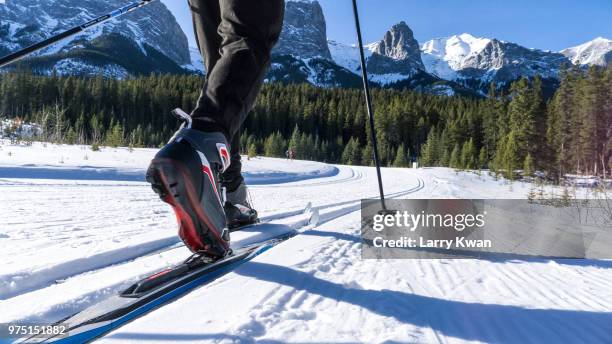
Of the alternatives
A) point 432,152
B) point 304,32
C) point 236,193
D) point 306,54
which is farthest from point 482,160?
point 304,32

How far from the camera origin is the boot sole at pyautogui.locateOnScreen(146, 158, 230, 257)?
2.91ft

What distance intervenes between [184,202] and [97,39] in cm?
13683

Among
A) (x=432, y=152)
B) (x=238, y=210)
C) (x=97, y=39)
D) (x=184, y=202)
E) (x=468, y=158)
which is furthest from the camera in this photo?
(x=97, y=39)

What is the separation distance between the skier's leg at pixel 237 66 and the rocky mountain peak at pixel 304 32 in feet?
518

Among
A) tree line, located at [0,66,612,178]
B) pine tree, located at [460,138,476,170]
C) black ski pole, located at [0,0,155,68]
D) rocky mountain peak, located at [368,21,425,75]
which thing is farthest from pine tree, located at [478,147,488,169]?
rocky mountain peak, located at [368,21,425,75]

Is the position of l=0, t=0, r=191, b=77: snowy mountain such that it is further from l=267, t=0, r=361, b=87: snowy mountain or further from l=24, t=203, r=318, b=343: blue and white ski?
l=24, t=203, r=318, b=343: blue and white ski

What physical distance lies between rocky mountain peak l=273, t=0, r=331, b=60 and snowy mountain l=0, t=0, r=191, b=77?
42402 mm

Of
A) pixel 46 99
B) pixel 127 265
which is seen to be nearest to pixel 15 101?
pixel 46 99

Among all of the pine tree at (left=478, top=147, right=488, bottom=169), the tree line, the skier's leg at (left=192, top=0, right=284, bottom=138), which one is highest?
the tree line

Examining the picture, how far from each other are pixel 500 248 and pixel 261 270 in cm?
100

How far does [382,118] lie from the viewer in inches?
2339

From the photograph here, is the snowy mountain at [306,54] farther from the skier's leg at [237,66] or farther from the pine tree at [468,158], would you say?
the skier's leg at [237,66]

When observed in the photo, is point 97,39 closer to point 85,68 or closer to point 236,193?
point 85,68

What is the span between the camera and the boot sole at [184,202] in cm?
89
